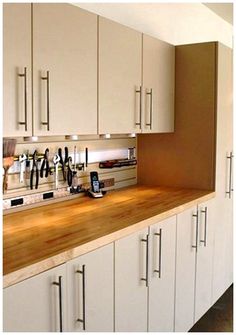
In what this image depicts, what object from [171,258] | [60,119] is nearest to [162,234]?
[171,258]

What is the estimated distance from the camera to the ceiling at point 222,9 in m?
4.17

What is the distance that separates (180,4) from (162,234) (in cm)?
236

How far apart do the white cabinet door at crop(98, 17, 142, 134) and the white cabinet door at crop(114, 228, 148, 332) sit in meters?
0.72

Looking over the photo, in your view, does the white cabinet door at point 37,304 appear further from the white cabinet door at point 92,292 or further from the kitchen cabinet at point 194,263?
the kitchen cabinet at point 194,263

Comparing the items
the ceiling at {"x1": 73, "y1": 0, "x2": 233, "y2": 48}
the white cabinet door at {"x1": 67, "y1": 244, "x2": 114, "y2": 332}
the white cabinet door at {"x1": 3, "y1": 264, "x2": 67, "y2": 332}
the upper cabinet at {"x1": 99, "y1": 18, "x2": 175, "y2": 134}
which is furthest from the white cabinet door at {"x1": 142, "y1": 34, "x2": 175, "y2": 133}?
the white cabinet door at {"x1": 3, "y1": 264, "x2": 67, "y2": 332}

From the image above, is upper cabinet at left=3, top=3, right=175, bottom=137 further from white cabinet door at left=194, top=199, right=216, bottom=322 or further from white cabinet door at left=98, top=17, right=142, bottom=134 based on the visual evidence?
white cabinet door at left=194, top=199, right=216, bottom=322

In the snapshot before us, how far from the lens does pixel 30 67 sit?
2027 mm

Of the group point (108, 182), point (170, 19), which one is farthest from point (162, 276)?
point (170, 19)

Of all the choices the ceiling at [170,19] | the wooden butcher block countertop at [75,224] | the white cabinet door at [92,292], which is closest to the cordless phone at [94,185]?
the wooden butcher block countertop at [75,224]

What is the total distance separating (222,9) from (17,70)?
3.04m

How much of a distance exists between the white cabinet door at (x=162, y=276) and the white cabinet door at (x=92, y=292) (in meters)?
0.43

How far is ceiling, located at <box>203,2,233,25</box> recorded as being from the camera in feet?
13.7

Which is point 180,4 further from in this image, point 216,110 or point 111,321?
point 111,321

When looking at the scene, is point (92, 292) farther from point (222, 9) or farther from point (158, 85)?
point (222, 9)
